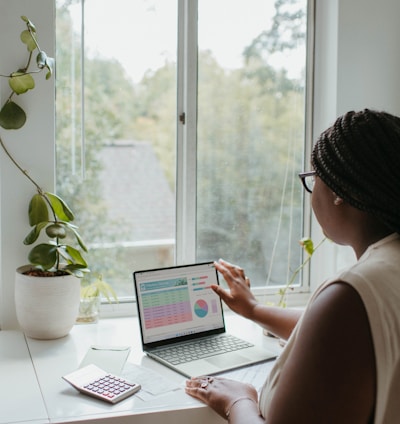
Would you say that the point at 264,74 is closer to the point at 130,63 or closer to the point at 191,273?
the point at 130,63

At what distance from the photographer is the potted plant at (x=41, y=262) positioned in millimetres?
1925

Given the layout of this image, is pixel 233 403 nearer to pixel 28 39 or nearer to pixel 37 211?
pixel 37 211

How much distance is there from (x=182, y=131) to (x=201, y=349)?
838 mm

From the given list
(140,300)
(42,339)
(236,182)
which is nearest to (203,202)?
(236,182)

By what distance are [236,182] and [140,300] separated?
0.72 metres

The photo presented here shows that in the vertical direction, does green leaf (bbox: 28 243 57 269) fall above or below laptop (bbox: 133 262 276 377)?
above

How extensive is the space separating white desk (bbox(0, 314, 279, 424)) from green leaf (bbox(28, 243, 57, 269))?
0.25 metres

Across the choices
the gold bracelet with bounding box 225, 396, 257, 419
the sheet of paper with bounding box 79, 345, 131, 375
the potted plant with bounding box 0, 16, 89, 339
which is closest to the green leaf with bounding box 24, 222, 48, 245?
the potted plant with bounding box 0, 16, 89, 339

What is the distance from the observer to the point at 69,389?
158cm

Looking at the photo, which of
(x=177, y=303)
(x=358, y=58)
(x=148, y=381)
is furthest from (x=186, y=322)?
(x=358, y=58)

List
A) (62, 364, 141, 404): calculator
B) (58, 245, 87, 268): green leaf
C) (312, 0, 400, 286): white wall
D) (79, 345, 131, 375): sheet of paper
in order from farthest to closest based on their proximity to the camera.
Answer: (312, 0, 400, 286): white wall
(58, 245, 87, 268): green leaf
(79, 345, 131, 375): sheet of paper
(62, 364, 141, 404): calculator

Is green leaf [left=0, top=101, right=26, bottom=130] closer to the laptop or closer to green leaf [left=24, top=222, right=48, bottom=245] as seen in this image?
green leaf [left=24, top=222, right=48, bottom=245]

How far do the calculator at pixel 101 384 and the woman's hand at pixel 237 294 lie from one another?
368mm

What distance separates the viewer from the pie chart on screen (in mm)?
1959
